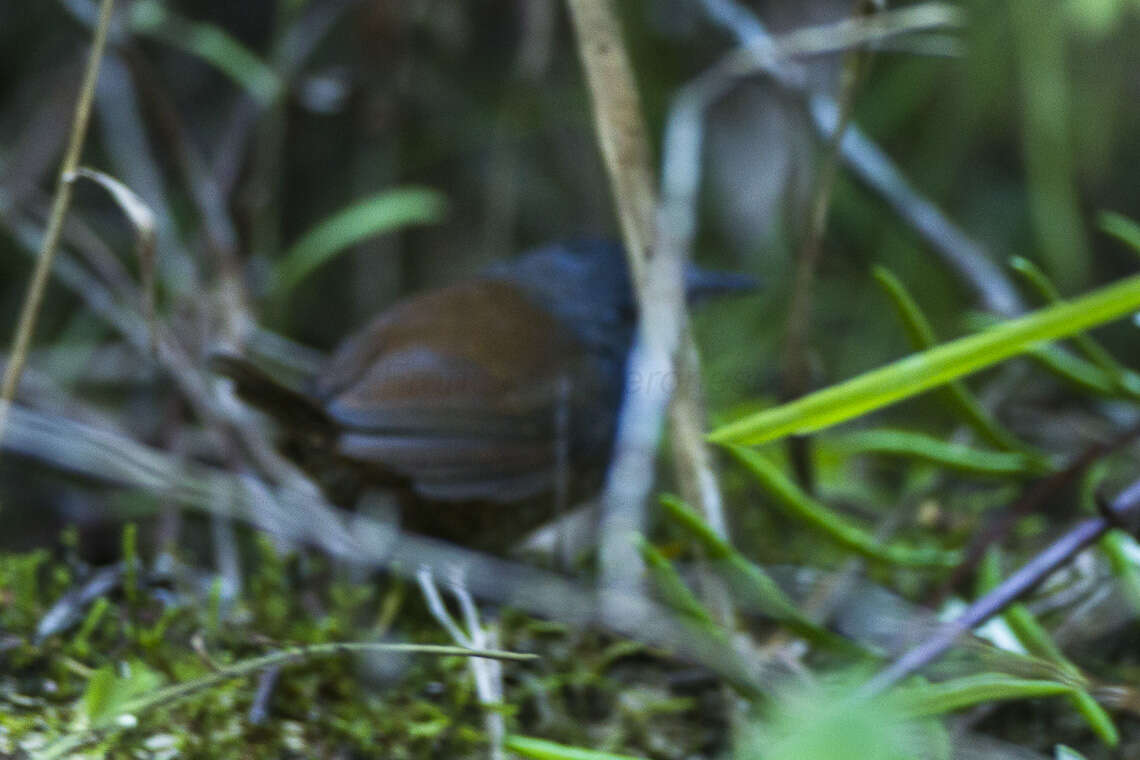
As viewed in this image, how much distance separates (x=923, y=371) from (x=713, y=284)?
1722 millimetres

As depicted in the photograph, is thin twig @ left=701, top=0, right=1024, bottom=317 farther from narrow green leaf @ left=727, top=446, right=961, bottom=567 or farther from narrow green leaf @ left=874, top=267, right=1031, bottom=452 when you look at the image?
narrow green leaf @ left=727, top=446, right=961, bottom=567

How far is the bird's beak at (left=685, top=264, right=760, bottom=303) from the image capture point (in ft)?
8.27

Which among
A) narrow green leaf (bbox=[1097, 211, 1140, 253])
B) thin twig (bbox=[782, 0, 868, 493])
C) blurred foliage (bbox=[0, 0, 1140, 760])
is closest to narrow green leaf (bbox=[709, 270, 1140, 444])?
blurred foliage (bbox=[0, 0, 1140, 760])

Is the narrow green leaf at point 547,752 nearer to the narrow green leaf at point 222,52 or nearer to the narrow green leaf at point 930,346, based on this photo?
the narrow green leaf at point 930,346

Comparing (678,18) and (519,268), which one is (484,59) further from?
(519,268)

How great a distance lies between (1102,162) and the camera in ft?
10.2

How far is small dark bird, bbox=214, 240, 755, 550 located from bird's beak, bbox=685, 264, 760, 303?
1.42 ft

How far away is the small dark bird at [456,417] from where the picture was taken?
186 centimetres

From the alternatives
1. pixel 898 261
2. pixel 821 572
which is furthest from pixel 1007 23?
pixel 821 572

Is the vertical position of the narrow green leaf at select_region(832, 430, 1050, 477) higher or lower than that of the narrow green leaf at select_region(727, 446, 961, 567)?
higher

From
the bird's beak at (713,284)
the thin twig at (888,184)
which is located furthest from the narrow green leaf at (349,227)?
the thin twig at (888,184)

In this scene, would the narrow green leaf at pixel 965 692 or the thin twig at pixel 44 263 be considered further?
the thin twig at pixel 44 263

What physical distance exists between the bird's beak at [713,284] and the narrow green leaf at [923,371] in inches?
65.3

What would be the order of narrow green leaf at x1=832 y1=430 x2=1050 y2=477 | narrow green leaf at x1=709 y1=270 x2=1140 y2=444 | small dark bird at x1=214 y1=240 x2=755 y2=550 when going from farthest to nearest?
small dark bird at x1=214 y1=240 x2=755 y2=550
narrow green leaf at x1=832 y1=430 x2=1050 y2=477
narrow green leaf at x1=709 y1=270 x2=1140 y2=444
